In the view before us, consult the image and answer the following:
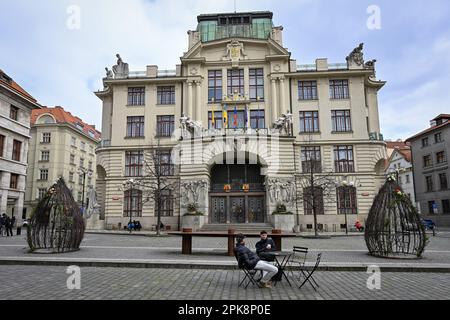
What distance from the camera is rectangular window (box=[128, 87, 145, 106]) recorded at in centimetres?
4097

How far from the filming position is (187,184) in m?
34.6

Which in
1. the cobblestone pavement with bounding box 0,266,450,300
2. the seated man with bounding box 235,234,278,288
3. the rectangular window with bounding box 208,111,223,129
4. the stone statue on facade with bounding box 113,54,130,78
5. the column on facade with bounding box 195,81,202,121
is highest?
the stone statue on facade with bounding box 113,54,130,78

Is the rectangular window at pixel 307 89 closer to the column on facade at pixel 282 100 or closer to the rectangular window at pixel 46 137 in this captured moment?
the column on facade at pixel 282 100

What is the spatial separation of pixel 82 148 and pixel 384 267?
2601 inches

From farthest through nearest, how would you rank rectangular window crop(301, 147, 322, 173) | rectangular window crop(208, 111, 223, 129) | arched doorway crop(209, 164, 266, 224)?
rectangular window crop(208, 111, 223, 129)
rectangular window crop(301, 147, 322, 173)
arched doorway crop(209, 164, 266, 224)

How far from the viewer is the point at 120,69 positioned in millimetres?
41469

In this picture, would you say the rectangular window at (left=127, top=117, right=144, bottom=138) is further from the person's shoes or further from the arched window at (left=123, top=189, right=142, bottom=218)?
the person's shoes

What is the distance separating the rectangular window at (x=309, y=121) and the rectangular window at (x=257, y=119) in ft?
14.0

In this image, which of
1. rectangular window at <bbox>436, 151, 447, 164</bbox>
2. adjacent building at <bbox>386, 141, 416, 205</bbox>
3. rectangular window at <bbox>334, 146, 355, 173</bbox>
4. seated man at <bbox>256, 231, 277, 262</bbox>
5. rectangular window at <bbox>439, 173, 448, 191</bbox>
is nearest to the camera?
seated man at <bbox>256, 231, 277, 262</bbox>

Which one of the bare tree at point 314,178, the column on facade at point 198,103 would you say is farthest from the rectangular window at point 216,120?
the bare tree at point 314,178

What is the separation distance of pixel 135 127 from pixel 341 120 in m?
23.6

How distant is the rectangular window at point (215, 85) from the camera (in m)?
39.8

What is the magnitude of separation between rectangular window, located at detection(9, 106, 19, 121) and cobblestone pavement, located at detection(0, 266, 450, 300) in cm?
3167

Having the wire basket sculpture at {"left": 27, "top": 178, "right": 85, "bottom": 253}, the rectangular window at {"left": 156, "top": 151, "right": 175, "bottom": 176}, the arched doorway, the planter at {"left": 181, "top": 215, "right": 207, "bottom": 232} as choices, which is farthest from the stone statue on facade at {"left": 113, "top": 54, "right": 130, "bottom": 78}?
the wire basket sculpture at {"left": 27, "top": 178, "right": 85, "bottom": 253}
